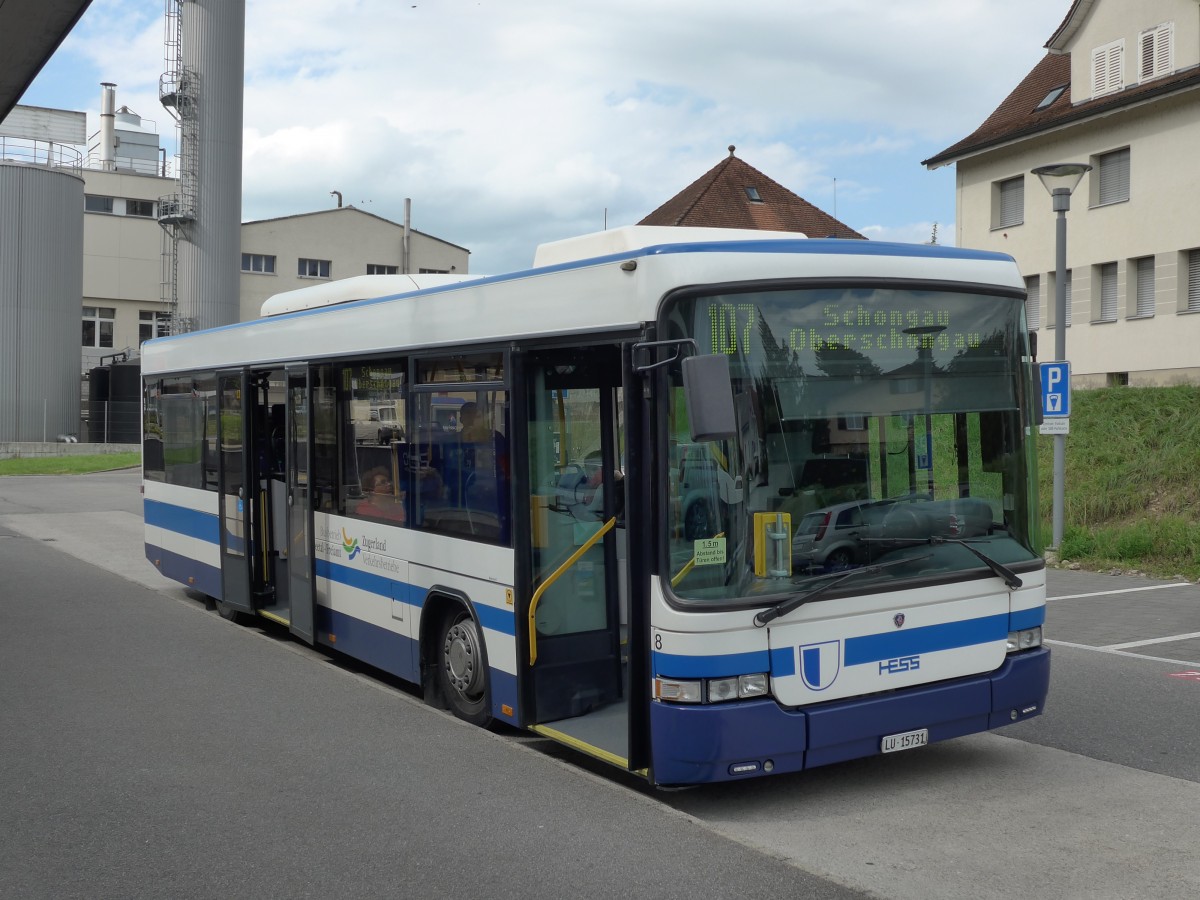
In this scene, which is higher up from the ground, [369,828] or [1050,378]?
[1050,378]

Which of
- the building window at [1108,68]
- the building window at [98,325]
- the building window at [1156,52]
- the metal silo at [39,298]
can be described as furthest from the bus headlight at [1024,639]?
the building window at [98,325]

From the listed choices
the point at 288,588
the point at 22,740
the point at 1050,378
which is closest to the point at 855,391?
the point at 22,740

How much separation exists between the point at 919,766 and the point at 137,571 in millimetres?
12193

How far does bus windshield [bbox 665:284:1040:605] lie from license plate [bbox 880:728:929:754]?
753mm

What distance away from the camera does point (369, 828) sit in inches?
226

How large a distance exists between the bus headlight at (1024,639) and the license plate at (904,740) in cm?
74

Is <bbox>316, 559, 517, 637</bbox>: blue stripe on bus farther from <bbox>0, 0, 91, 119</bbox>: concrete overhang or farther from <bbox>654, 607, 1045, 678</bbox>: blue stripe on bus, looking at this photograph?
<bbox>0, 0, 91, 119</bbox>: concrete overhang

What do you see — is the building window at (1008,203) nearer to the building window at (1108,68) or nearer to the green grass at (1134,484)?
the building window at (1108,68)

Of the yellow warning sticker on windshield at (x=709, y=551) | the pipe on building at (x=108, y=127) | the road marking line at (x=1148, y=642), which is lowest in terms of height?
the road marking line at (x=1148, y=642)

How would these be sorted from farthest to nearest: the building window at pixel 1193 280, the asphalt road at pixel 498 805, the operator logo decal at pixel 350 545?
the building window at pixel 1193 280 → the operator logo decal at pixel 350 545 → the asphalt road at pixel 498 805

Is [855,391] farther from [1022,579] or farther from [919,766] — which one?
[919,766]

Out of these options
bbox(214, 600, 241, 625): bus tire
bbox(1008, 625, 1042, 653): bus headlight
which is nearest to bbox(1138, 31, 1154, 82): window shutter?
bbox(214, 600, 241, 625): bus tire

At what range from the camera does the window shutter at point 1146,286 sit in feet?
95.3

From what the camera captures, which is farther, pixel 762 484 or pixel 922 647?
pixel 922 647
